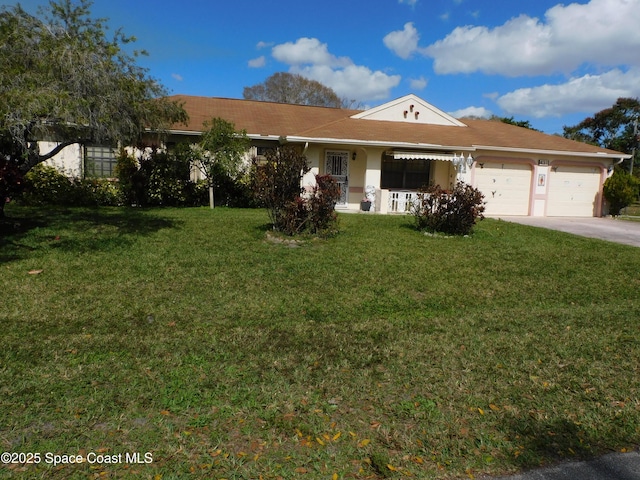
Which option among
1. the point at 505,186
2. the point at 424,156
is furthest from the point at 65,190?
the point at 505,186

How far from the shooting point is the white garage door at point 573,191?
17.3 m

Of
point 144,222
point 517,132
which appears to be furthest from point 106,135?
point 517,132

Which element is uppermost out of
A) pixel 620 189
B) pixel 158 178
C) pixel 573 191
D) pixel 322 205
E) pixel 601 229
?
pixel 620 189

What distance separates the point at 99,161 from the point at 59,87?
7.63 m

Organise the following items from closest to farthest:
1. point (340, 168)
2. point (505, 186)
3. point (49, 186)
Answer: point (49, 186) < point (340, 168) < point (505, 186)

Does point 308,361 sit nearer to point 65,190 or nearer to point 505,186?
point 65,190

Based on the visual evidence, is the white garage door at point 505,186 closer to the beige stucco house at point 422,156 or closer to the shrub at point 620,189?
the beige stucco house at point 422,156

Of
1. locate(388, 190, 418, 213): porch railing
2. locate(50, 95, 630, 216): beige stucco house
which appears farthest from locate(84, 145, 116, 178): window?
locate(388, 190, 418, 213): porch railing

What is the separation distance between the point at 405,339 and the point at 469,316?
47.8 inches

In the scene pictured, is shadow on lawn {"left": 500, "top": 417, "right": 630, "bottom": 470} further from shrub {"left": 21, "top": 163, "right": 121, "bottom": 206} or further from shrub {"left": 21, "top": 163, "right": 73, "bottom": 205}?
shrub {"left": 21, "top": 163, "right": 73, "bottom": 205}

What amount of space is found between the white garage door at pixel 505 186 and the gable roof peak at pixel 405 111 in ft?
11.9

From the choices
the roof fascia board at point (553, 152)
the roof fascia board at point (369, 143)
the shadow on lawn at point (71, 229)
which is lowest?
the shadow on lawn at point (71, 229)

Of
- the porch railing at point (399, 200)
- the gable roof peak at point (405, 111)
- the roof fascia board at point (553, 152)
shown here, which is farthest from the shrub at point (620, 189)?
the porch railing at point (399, 200)

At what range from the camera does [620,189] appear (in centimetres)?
1677
